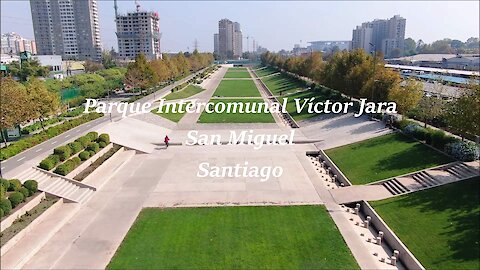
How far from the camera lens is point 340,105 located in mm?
41156

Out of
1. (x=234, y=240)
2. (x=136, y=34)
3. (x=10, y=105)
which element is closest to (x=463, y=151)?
(x=234, y=240)

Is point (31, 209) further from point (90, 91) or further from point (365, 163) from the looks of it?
point (90, 91)

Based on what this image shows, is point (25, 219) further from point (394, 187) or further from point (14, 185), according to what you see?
point (394, 187)

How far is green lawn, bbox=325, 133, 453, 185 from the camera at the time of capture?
21.8 m

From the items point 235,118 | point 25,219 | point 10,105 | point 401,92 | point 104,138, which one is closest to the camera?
point 25,219

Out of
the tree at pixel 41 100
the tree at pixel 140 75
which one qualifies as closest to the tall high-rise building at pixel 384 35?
the tree at pixel 140 75

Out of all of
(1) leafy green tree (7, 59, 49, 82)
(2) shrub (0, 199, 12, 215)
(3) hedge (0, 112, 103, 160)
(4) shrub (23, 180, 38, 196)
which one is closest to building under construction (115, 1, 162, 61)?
A: (1) leafy green tree (7, 59, 49, 82)

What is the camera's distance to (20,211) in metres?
16.8

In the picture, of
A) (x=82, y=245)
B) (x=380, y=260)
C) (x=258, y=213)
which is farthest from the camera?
(x=258, y=213)

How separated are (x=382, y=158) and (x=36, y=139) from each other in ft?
83.8

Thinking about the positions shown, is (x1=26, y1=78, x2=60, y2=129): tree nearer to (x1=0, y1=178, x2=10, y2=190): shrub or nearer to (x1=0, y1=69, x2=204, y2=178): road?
(x1=0, y1=69, x2=204, y2=178): road

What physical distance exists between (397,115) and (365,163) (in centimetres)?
1056

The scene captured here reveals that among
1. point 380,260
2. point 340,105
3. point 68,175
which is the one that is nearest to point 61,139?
point 68,175

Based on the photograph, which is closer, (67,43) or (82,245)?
(82,245)
